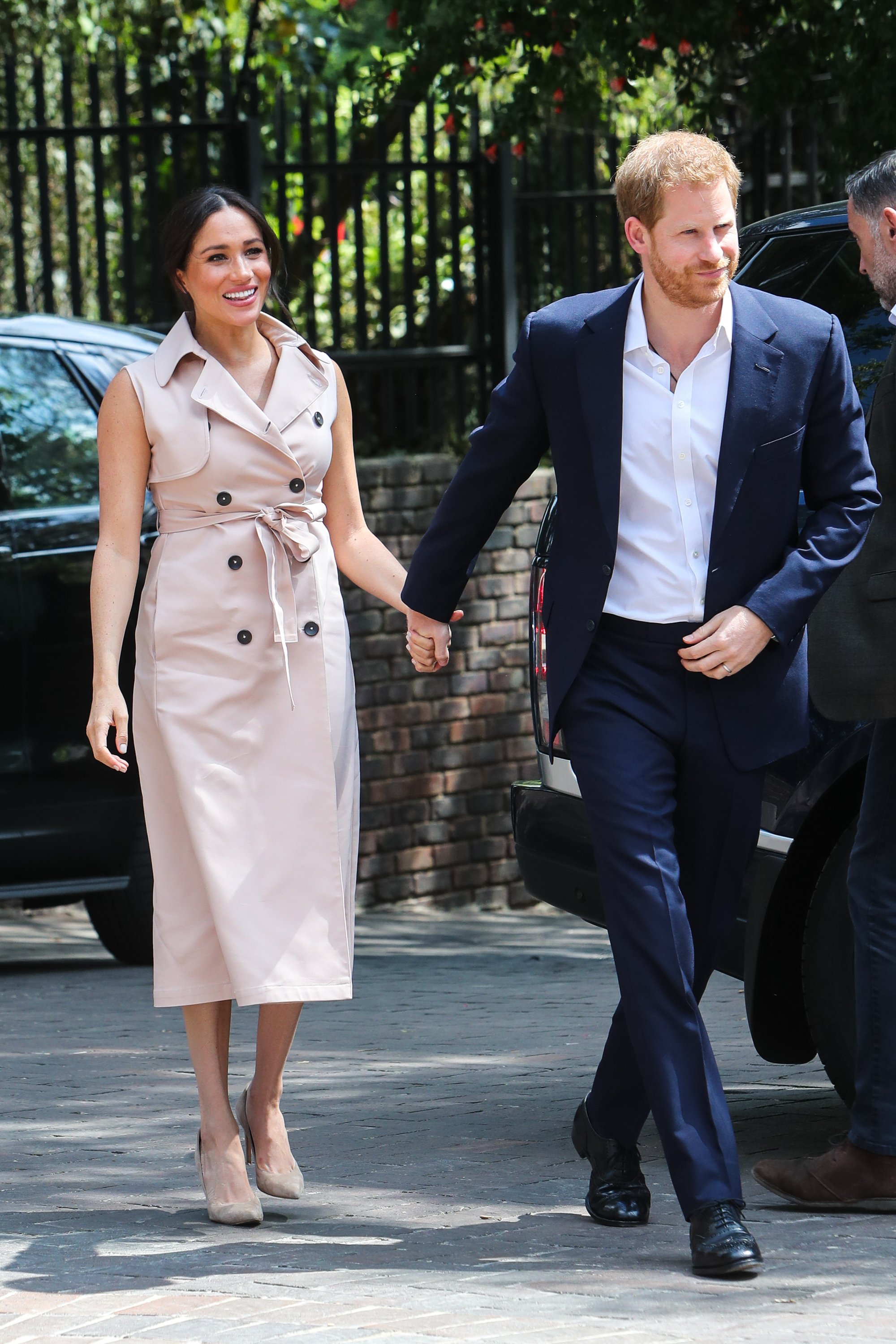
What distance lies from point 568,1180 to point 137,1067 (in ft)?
5.42

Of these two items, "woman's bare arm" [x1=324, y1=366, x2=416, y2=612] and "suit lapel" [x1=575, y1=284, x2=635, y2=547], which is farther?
"woman's bare arm" [x1=324, y1=366, x2=416, y2=612]

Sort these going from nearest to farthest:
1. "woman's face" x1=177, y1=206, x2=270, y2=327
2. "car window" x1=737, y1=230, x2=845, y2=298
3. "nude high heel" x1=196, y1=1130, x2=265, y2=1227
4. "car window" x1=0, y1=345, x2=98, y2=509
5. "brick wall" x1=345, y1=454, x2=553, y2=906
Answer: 1. "nude high heel" x1=196, y1=1130, x2=265, y2=1227
2. "woman's face" x1=177, y1=206, x2=270, y2=327
3. "car window" x1=737, y1=230, x2=845, y2=298
4. "car window" x1=0, y1=345, x2=98, y2=509
5. "brick wall" x1=345, y1=454, x2=553, y2=906

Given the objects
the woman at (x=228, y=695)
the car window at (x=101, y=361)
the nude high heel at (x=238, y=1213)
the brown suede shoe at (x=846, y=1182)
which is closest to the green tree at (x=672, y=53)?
the car window at (x=101, y=361)

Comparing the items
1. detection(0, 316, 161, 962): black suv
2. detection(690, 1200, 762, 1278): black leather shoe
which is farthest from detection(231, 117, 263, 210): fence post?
detection(690, 1200, 762, 1278): black leather shoe

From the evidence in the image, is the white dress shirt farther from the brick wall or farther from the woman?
the brick wall

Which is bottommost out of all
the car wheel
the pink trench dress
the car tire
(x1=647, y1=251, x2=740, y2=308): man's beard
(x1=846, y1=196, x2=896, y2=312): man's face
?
the car tire

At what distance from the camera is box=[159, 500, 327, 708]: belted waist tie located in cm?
427

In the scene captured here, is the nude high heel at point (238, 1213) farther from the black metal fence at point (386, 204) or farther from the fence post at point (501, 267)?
the fence post at point (501, 267)

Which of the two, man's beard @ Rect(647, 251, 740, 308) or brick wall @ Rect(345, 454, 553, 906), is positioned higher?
man's beard @ Rect(647, 251, 740, 308)

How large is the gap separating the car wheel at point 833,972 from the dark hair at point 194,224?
5.52ft

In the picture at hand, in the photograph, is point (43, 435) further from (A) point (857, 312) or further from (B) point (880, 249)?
(B) point (880, 249)

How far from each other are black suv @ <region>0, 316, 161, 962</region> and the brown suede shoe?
3200 mm

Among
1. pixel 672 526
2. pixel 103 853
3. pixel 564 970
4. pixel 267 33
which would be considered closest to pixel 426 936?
pixel 564 970

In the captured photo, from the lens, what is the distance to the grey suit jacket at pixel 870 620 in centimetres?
403
